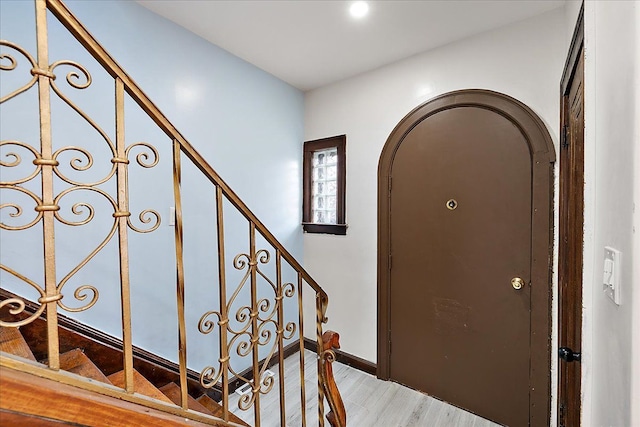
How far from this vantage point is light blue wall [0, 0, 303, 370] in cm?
136

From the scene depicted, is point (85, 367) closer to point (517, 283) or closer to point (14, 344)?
point (14, 344)

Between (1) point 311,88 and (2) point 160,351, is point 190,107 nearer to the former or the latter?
(1) point 311,88

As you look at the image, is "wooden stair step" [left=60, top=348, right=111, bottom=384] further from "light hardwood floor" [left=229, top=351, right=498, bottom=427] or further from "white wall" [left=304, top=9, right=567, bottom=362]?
"white wall" [left=304, top=9, right=567, bottom=362]

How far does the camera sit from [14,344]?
107 centimetres

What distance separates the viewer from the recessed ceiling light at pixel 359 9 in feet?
5.45

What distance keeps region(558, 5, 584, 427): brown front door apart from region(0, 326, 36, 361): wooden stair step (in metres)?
2.08

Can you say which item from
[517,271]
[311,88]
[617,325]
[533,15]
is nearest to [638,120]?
[617,325]

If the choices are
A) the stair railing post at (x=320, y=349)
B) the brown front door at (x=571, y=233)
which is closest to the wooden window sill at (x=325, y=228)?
the stair railing post at (x=320, y=349)

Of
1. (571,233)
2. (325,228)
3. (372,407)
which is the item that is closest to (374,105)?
(325,228)

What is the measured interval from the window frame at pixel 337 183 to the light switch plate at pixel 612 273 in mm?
1880

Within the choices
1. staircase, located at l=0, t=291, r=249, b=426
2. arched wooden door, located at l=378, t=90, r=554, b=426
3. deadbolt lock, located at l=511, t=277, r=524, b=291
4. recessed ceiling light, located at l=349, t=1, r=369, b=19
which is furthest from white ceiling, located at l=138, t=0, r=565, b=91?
staircase, located at l=0, t=291, r=249, b=426

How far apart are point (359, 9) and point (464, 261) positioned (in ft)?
5.67

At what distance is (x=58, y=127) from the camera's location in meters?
1.43

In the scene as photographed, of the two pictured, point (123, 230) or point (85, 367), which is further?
point (85, 367)
